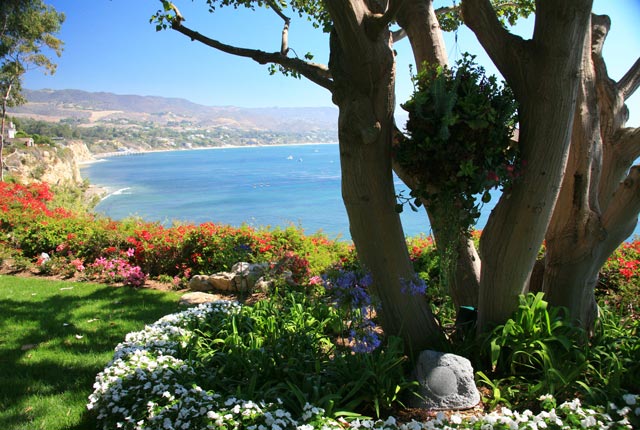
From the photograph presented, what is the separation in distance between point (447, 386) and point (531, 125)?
2043mm

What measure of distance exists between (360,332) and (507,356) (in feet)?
4.21

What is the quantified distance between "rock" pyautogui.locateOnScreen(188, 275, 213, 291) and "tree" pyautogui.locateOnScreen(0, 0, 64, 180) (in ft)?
65.8

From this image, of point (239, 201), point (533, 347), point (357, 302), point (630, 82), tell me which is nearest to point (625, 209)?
point (630, 82)

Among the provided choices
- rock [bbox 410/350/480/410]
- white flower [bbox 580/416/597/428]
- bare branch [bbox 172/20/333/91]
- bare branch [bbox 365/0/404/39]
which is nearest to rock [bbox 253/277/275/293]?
bare branch [bbox 172/20/333/91]

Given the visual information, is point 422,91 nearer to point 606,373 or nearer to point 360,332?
point 360,332

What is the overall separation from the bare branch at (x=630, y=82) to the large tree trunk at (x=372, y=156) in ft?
7.98

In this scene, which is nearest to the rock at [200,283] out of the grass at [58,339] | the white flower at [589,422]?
the grass at [58,339]

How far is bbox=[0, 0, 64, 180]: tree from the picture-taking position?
21859 millimetres

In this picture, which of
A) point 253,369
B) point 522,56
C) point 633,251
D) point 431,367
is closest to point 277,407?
point 253,369

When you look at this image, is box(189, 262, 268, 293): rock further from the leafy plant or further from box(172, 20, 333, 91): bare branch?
the leafy plant

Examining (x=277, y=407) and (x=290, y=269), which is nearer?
(x=277, y=407)

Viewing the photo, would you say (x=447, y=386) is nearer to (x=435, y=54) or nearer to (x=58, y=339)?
(x=435, y=54)

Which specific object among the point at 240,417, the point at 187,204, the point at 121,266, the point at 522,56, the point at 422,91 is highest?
the point at 522,56

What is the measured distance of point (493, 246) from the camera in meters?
3.61
